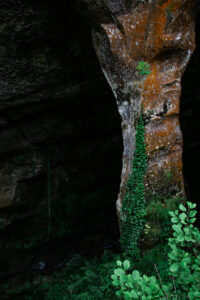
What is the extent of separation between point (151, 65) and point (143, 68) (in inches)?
5.7

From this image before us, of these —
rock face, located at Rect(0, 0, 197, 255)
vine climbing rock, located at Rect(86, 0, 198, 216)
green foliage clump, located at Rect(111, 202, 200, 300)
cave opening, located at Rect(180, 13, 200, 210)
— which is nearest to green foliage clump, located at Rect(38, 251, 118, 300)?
vine climbing rock, located at Rect(86, 0, 198, 216)

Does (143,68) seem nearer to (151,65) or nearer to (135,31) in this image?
(151,65)

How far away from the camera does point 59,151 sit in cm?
596

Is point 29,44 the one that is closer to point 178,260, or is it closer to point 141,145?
point 141,145

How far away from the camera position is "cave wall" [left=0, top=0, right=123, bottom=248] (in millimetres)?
3811

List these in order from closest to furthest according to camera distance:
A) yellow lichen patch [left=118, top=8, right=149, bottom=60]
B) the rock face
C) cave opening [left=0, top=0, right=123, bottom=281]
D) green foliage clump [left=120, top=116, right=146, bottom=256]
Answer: yellow lichen patch [left=118, top=8, right=149, bottom=60] < the rock face < green foliage clump [left=120, top=116, right=146, bottom=256] < cave opening [left=0, top=0, right=123, bottom=281]

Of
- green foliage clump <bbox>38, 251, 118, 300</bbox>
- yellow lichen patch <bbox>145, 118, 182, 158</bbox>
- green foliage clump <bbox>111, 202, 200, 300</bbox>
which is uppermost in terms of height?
yellow lichen patch <bbox>145, 118, 182, 158</bbox>

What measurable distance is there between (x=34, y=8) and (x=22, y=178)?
3580mm

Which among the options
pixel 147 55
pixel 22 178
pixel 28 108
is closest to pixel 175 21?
pixel 147 55

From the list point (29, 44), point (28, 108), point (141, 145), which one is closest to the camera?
point (141, 145)

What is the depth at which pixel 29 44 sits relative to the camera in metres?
3.90

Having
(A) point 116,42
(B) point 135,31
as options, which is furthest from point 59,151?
(B) point 135,31

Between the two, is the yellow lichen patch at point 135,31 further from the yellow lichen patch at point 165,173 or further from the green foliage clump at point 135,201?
the yellow lichen patch at point 165,173

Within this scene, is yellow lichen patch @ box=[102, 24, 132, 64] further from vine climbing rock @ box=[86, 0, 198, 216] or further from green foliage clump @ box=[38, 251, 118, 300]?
green foliage clump @ box=[38, 251, 118, 300]
